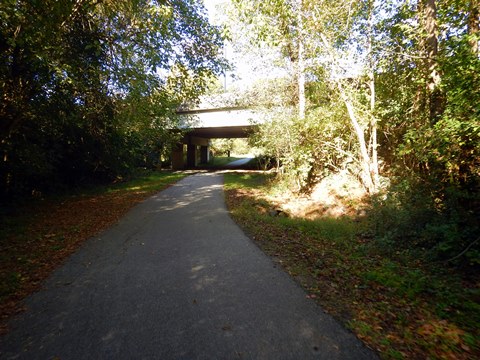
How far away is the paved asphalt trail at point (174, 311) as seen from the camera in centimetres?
287

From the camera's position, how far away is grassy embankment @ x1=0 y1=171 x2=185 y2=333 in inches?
177

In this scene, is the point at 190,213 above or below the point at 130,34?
below

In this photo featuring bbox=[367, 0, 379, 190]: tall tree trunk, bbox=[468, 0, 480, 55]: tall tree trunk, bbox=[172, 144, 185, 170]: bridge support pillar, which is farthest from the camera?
bbox=[172, 144, 185, 170]: bridge support pillar

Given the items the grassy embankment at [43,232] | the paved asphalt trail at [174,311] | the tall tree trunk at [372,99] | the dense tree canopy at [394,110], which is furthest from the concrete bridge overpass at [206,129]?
the paved asphalt trail at [174,311]

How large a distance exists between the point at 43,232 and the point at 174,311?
595 centimetres

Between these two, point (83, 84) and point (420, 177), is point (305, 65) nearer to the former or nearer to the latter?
point (420, 177)

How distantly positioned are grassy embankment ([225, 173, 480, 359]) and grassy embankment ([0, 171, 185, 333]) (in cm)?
440

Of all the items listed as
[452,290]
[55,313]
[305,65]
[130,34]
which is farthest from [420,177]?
[130,34]

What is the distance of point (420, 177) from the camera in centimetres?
672

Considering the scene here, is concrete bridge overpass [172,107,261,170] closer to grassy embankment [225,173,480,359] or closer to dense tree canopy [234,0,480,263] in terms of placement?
dense tree canopy [234,0,480,263]

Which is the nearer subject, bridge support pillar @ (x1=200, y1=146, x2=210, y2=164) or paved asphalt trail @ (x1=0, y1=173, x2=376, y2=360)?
paved asphalt trail @ (x1=0, y1=173, x2=376, y2=360)

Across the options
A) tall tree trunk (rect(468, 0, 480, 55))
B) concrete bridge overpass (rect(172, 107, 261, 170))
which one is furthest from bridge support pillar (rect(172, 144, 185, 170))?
tall tree trunk (rect(468, 0, 480, 55))

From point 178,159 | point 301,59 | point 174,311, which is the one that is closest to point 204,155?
point 178,159

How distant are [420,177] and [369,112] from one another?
12.0 ft
